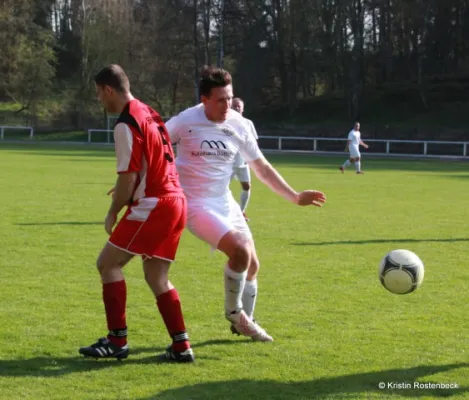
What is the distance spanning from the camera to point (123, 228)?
17.2 feet

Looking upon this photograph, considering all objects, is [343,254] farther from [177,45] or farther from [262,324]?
[177,45]

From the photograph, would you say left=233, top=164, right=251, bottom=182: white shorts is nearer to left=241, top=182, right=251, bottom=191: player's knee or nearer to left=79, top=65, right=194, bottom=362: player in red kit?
left=241, top=182, right=251, bottom=191: player's knee

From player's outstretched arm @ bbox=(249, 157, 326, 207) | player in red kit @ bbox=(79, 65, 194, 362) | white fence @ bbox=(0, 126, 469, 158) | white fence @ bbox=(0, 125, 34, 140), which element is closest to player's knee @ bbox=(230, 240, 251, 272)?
player in red kit @ bbox=(79, 65, 194, 362)

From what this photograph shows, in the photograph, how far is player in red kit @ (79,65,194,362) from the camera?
5109mm

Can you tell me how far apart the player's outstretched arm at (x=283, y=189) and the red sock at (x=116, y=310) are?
4.77 ft

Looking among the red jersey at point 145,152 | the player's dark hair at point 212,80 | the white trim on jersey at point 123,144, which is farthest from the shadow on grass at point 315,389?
the player's dark hair at point 212,80

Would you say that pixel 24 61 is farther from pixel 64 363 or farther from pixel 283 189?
pixel 64 363

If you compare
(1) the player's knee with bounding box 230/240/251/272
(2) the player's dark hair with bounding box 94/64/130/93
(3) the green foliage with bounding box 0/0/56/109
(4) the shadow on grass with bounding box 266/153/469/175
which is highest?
(3) the green foliage with bounding box 0/0/56/109

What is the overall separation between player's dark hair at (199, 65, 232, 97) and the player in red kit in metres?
0.48

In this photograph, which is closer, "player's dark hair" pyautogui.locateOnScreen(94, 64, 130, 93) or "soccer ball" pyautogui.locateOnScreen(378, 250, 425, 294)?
"player's dark hair" pyautogui.locateOnScreen(94, 64, 130, 93)

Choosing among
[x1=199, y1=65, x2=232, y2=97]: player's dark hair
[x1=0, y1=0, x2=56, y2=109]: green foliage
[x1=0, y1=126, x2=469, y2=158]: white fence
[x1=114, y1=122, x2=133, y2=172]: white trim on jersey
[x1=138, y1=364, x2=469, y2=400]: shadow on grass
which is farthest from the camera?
[x1=0, y1=0, x2=56, y2=109]: green foliage

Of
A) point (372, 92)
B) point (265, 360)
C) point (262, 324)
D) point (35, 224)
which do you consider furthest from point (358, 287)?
point (372, 92)

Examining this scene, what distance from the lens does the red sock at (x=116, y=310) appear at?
5.35 metres

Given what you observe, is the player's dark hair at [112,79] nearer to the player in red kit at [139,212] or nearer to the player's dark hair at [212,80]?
the player in red kit at [139,212]
